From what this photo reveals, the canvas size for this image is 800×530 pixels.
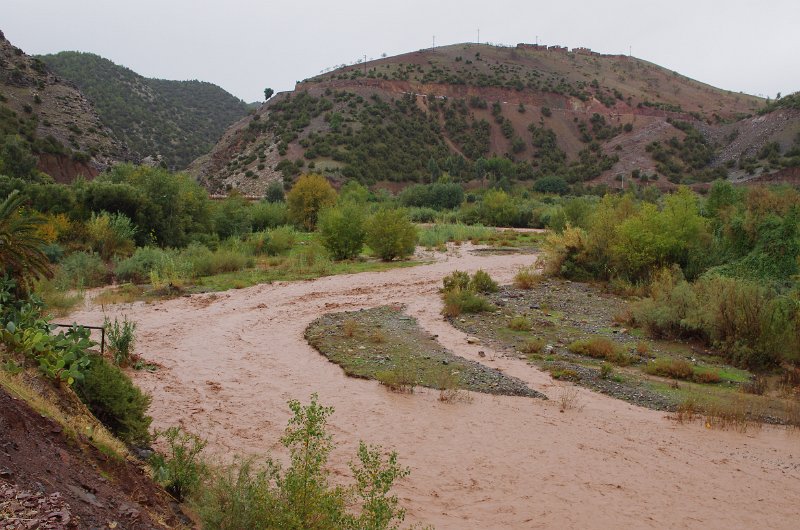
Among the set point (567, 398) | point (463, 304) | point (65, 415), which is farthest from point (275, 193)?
point (65, 415)

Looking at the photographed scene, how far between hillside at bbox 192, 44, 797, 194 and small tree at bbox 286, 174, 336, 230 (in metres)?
23.5

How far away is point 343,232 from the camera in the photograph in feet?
97.2

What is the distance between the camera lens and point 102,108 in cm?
7188

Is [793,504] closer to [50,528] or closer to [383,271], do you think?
[50,528]

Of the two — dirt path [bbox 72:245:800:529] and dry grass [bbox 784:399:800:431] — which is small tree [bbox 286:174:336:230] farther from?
dry grass [bbox 784:399:800:431]

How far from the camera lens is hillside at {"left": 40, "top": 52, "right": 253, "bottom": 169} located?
237 feet

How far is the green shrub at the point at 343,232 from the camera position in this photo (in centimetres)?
2945

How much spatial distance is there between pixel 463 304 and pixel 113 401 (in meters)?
12.3

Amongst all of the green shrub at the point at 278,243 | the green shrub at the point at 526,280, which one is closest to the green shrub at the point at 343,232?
the green shrub at the point at 278,243

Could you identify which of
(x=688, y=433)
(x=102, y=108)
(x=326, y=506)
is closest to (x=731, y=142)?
(x=102, y=108)

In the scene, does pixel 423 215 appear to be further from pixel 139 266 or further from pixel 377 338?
pixel 377 338

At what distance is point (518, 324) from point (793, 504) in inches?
346

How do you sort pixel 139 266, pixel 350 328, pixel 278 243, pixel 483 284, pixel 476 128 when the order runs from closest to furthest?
pixel 350 328
pixel 483 284
pixel 139 266
pixel 278 243
pixel 476 128

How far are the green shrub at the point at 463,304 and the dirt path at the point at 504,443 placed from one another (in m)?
3.35
